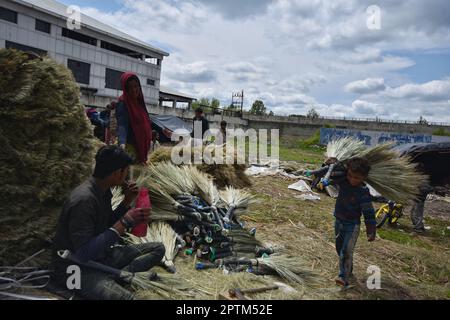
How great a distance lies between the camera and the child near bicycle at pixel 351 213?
133 inches

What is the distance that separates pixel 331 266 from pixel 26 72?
3360mm

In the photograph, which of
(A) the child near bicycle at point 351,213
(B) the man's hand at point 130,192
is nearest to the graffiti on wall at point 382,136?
(A) the child near bicycle at point 351,213

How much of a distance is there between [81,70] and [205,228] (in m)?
21.9

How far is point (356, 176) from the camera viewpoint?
333cm

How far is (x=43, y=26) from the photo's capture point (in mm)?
20516

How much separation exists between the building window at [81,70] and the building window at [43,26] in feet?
6.72

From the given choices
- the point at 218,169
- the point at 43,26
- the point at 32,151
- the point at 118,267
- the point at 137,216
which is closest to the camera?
the point at 137,216

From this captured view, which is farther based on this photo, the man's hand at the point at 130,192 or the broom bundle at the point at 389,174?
the broom bundle at the point at 389,174

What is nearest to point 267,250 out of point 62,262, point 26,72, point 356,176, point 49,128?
point 356,176

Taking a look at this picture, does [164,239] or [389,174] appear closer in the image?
[164,239]

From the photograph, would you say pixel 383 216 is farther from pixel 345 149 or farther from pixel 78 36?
pixel 78 36

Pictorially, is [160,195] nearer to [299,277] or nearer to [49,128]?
[49,128]

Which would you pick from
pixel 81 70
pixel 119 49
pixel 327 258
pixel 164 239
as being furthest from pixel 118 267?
pixel 119 49

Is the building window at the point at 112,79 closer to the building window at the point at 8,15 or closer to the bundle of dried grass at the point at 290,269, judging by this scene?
the building window at the point at 8,15
